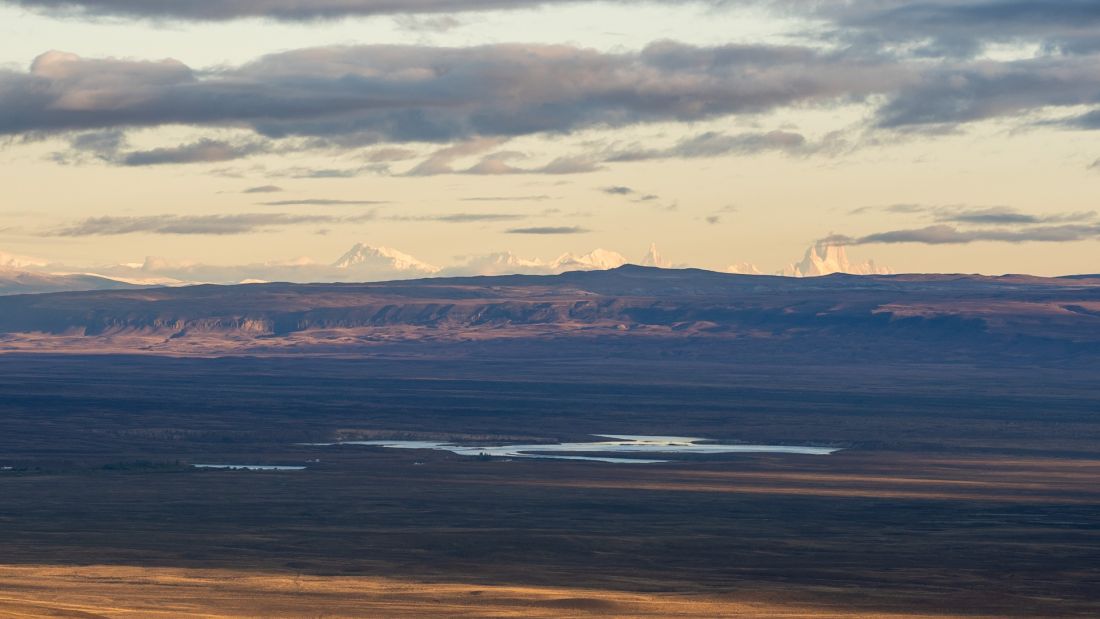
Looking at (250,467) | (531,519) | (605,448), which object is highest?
(531,519)

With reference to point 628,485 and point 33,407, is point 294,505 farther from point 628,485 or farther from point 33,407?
point 33,407

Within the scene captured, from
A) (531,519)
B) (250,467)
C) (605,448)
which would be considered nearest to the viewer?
(531,519)

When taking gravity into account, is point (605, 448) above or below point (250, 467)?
below

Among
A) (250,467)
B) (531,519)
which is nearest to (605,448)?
(250,467)

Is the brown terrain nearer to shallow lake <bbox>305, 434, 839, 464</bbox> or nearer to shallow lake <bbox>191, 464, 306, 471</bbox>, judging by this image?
shallow lake <bbox>191, 464, 306, 471</bbox>

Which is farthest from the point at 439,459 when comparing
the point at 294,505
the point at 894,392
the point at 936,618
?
the point at 894,392

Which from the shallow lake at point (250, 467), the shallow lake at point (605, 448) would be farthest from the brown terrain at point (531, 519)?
the shallow lake at point (605, 448)

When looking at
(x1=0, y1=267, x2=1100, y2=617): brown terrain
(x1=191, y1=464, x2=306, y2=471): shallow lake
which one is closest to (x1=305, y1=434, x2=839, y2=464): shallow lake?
(x1=0, y1=267, x2=1100, y2=617): brown terrain

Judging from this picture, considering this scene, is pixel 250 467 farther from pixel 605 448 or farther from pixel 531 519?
pixel 531 519

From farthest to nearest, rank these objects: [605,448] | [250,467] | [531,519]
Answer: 1. [605,448]
2. [250,467]
3. [531,519]
